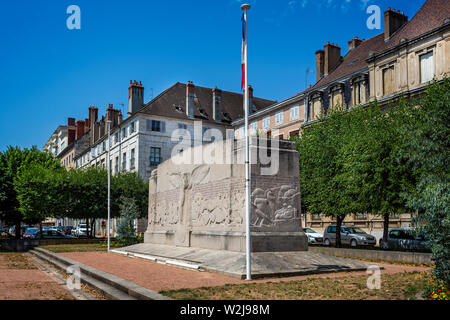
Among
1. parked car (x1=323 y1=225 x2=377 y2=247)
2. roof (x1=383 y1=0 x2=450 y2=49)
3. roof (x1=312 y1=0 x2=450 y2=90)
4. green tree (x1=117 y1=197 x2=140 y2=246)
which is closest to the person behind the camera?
green tree (x1=117 y1=197 x2=140 y2=246)

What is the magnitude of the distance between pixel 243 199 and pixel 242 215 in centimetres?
55

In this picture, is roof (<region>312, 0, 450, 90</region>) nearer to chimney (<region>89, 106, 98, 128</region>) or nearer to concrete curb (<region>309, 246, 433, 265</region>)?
concrete curb (<region>309, 246, 433, 265</region>)

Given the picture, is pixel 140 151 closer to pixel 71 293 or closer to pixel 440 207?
pixel 71 293

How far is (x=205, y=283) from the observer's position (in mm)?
10805

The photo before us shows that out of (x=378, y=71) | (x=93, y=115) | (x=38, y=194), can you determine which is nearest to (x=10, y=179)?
(x=38, y=194)

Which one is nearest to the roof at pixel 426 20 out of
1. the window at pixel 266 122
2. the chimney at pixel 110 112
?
the window at pixel 266 122

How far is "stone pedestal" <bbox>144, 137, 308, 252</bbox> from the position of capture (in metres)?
14.8

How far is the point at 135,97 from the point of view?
5372 cm

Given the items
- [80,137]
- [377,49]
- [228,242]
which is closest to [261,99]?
[377,49]

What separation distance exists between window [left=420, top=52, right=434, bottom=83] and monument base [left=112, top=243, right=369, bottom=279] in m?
21.4

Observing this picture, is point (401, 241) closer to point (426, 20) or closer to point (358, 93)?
point (358, 93)

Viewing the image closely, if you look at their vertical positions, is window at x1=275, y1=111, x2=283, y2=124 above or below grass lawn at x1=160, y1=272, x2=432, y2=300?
above

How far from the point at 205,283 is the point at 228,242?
4.28 m

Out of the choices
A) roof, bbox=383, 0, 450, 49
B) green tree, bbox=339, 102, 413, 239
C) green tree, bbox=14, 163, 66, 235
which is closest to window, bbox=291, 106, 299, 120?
roof, bbox=383, 0, 450, 49
